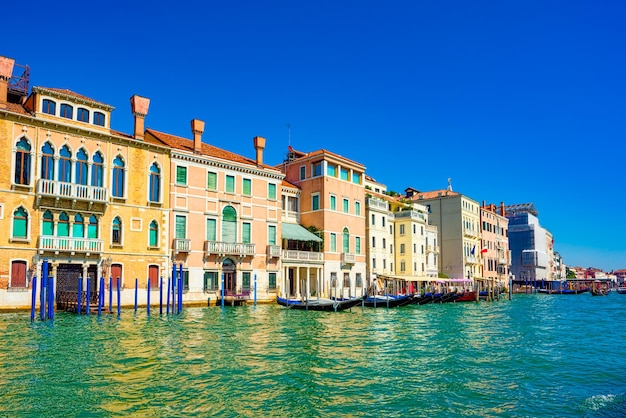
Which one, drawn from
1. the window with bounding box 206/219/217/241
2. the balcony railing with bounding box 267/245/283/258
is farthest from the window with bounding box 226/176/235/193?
the balcony railing with bounding box 267/245/283/258

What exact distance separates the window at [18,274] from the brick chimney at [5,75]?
6.49m

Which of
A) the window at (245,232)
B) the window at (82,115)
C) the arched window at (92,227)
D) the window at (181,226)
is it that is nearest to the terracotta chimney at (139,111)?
the window at (82,115)

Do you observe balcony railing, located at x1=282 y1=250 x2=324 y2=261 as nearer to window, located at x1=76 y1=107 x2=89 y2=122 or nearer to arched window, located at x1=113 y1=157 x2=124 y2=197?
arched window, located at x1=113 y1=157 x2=124 y2=197

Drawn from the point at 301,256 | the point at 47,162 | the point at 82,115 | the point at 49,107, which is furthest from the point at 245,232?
the point at 49,107

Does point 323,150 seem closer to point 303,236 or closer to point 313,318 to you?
point 303,236

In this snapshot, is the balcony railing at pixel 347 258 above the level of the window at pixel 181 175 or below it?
below

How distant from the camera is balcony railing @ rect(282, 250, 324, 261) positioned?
109 ft

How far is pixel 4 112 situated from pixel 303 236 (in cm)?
1777

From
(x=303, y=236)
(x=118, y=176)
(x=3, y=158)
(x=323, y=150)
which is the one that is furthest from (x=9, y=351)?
(x=323, y=150)

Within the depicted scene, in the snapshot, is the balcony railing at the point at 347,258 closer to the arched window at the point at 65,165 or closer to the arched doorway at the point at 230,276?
the arched doorway at the point at 230,276

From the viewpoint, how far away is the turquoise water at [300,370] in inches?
343

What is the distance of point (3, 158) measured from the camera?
22484 mm

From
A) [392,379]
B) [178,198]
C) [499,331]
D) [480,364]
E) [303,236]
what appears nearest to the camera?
[392,379]

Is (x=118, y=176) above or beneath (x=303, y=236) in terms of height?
above
